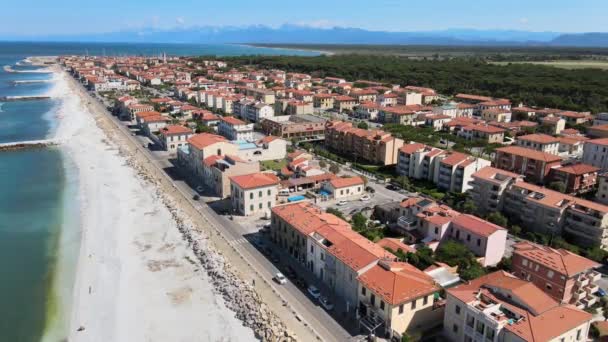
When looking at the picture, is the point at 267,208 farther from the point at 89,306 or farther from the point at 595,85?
the point at 595,85

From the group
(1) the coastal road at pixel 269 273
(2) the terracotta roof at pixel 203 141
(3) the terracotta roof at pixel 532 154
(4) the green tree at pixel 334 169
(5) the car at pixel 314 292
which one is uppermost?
(2) the terracotta roof at pixel 203 141

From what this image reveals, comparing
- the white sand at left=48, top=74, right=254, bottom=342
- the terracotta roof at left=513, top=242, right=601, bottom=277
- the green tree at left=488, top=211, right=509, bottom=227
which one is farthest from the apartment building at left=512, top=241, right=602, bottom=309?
the white sand at left=48, top=74, right=254, bottom=342

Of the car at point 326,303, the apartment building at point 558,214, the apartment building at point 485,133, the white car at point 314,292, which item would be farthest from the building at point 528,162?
the car at point 326,303

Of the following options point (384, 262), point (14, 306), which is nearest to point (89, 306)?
point (14, 306)

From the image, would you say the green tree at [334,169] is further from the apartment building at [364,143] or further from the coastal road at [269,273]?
the coastal road at [269,273]

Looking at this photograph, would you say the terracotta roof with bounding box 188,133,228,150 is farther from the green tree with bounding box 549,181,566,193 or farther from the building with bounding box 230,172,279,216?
the green tree with bounding box 549,181,566,193

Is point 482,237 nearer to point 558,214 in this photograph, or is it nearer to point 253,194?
point 558,214

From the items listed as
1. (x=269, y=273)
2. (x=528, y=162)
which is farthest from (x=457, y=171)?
(x=269, y=273)
